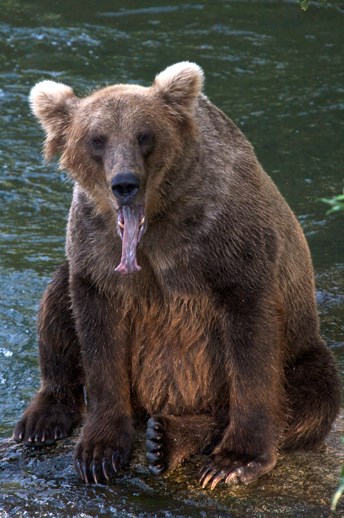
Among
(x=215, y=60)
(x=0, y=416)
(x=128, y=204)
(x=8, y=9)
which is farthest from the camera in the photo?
(x=8, y=9)

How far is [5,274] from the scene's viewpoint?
33.9 ft

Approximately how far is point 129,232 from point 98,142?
52 centimetres

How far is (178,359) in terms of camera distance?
22.2 feet

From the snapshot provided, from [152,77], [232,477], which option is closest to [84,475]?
[232,477]

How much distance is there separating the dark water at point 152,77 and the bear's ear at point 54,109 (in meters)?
2.33

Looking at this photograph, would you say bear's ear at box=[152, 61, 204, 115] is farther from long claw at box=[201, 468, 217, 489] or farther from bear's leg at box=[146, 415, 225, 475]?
long claw at box=[201, 468, 217, 489]

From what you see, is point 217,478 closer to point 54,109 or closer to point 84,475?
point 84,475

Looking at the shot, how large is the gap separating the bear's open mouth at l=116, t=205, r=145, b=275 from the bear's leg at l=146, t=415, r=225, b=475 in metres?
0.87

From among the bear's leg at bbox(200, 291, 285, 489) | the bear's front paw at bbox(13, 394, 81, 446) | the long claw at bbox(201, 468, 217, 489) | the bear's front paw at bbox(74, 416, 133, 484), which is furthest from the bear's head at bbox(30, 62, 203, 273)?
the bear's front paw at bbox(13, 394, 81, 446)

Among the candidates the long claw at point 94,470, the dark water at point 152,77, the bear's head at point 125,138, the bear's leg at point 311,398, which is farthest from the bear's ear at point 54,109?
the dark water at point 152,77

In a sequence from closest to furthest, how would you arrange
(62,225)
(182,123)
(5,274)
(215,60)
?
(182,123), (5,274), (62,225), (215,60)

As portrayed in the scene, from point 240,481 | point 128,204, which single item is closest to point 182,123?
point 128,204

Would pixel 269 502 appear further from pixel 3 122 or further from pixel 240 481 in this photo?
pixel 3 122

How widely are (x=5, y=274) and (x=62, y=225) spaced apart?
1.21 meters
